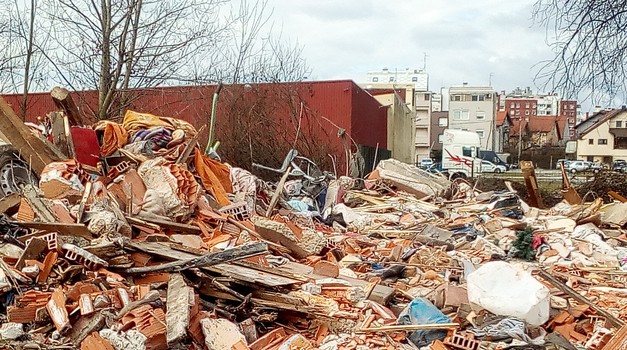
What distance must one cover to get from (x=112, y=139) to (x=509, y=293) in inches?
216

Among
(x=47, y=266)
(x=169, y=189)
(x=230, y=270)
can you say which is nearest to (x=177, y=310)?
(x=230, y=270)

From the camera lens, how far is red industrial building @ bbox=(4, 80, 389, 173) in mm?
16016

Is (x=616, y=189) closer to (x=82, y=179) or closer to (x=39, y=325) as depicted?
(x=82, y=179)

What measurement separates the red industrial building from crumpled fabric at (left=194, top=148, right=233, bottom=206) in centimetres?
563

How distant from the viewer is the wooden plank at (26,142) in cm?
744

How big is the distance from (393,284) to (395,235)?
2.89m

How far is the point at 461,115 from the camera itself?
64.4 metres

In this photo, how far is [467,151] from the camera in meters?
30.2

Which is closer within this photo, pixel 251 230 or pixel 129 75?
pixel 251 230

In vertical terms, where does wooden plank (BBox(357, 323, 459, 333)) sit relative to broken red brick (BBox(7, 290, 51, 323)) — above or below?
below

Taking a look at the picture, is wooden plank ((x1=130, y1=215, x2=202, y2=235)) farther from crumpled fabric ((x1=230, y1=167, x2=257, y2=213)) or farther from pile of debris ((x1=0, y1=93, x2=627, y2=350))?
→ crumpled fabric ((x1=230, y1=167, x2=257, y2=213))

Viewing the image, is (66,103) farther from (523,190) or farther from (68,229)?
(523,190)

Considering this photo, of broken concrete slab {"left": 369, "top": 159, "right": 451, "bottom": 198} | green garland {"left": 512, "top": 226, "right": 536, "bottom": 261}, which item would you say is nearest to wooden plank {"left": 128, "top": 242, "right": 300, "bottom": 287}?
green garland {"left": 512, "top": 226, "right": 536, "bottom": 261}

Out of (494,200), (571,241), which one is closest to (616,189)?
(494,200)
